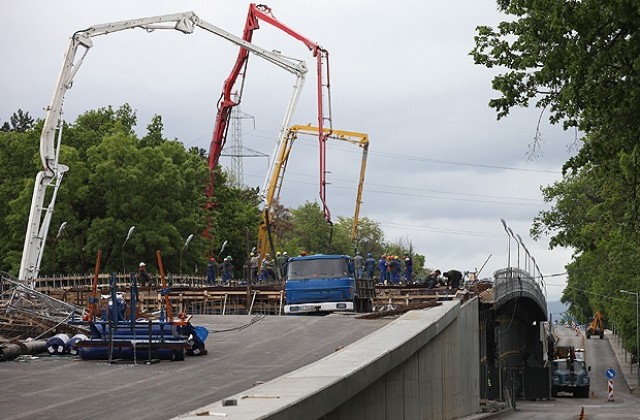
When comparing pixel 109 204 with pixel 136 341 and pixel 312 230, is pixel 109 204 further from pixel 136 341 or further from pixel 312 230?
pixel 312 230

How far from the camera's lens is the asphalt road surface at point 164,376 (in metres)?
19.1

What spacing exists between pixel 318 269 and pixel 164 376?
20.8m

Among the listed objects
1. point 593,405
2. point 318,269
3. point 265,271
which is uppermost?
point 265,271

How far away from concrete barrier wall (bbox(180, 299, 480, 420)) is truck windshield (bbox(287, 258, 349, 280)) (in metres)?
9.05

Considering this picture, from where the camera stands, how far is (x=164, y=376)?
24125mm

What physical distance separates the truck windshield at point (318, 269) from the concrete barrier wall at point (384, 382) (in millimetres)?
9052

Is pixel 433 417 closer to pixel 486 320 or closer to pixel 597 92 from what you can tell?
pixel 597 92

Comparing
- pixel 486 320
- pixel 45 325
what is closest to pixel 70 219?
pixel 486 320

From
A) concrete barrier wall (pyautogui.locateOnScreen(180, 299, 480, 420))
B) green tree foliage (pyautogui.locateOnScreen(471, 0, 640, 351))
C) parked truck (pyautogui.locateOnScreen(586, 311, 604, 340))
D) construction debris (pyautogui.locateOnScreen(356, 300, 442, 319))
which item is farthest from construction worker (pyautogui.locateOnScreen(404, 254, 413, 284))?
parked truck (pyautogui.locateOnScreen(586, 311, 604, 340))

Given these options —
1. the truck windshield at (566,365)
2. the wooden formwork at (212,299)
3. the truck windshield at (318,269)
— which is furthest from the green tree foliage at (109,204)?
the truck windshield at (318,269)

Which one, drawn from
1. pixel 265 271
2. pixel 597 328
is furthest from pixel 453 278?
pixel 597 328

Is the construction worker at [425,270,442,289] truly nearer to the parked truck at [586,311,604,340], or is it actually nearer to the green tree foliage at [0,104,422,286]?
the green tree foliage at [0,104,422,286]

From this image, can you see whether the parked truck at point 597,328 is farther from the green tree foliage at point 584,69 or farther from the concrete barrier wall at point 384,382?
the green tree foliage at point 584,69

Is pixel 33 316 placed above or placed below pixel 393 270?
below
